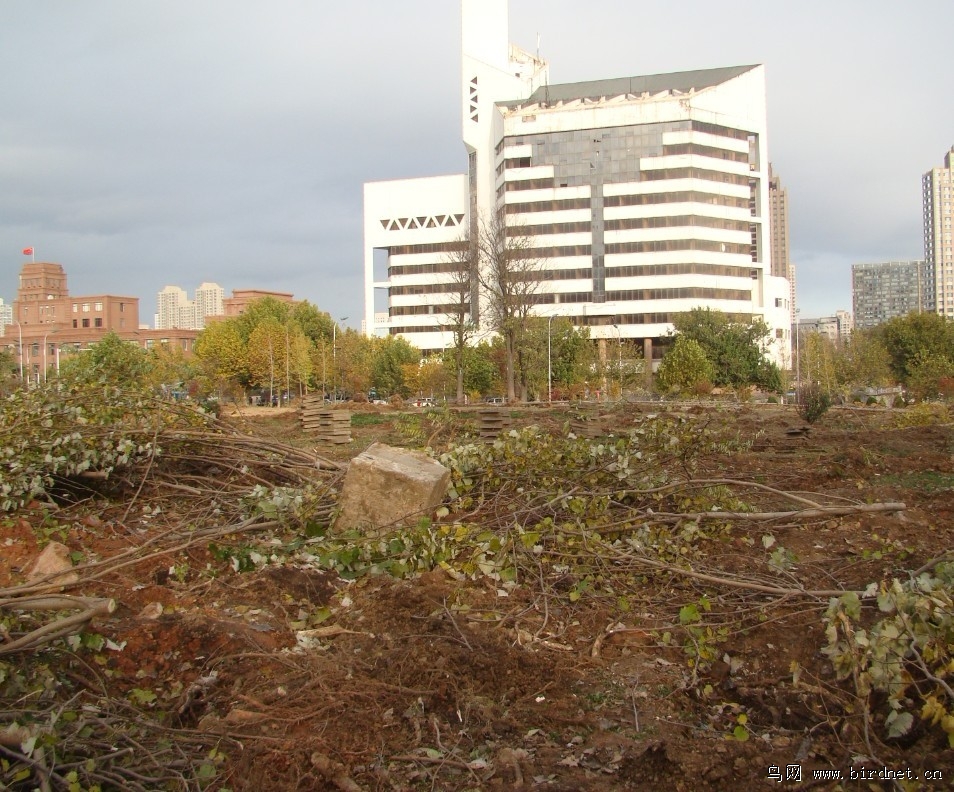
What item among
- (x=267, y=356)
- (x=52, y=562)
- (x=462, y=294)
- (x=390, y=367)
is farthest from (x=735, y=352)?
(x=52, y=562)

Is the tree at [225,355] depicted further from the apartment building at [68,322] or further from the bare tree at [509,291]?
the apartment building at [68,322]

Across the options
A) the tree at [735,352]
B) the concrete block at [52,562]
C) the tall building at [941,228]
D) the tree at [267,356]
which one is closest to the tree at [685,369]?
the tree at [735,352]

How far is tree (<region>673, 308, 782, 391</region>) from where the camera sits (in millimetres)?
56812

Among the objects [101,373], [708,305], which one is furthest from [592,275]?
[101,373]

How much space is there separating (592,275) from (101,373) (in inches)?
2475

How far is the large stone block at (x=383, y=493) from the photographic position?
21.0 ft

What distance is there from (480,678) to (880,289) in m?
202

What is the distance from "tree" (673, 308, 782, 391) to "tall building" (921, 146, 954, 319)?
83.0m

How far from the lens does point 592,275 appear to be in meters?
69.4

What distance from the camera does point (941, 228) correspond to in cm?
12606

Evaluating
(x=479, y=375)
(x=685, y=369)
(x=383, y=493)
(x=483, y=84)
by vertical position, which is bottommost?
(x=383, y=493)

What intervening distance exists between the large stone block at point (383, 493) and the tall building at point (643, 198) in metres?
57.8

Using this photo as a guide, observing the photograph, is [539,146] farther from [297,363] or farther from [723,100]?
[297,363]

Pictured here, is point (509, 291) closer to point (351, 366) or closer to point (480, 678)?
point (351, 366)
